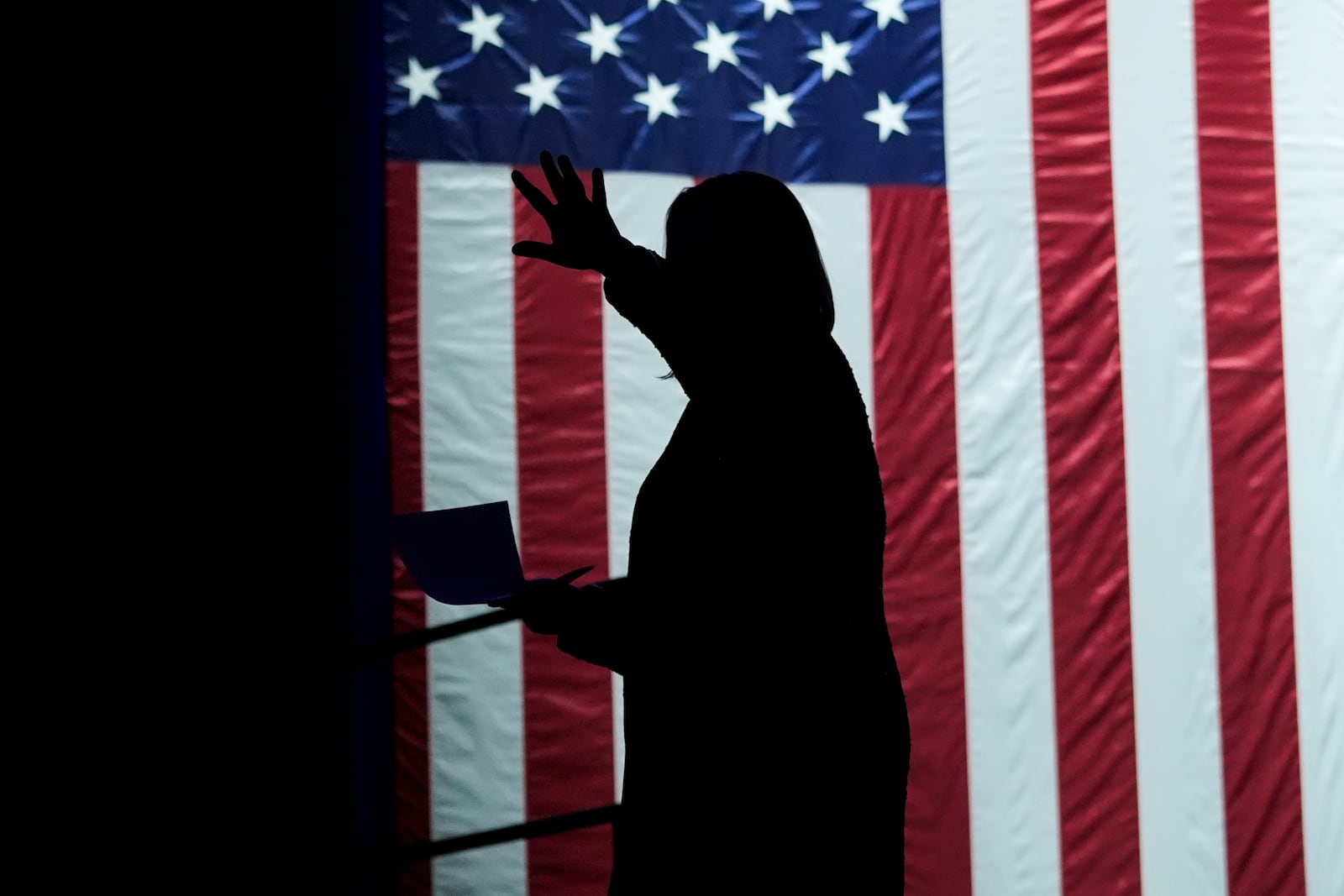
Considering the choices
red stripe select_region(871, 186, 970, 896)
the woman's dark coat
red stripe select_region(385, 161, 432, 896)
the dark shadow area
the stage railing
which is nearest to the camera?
the woman's dark coat

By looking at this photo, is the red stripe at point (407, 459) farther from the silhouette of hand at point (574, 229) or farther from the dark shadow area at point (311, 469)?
the silhouette of hand at point (574, 229)

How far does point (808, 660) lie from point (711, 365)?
21 centimetres

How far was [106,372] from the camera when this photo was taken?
1.11 meters

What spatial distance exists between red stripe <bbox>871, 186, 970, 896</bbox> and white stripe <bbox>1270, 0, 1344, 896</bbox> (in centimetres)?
55

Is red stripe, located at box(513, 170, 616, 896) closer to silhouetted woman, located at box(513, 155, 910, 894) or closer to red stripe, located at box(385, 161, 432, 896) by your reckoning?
red stripe, located at box(385, 161, 432, 896)

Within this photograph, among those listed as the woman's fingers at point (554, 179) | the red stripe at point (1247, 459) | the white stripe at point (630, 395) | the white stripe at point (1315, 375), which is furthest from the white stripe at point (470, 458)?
the white stripe at point (1315, 375)

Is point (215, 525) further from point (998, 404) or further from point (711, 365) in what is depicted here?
point (998, 404)

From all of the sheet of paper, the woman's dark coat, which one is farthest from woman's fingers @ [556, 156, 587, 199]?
the sheet of paper

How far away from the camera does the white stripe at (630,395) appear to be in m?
1.71

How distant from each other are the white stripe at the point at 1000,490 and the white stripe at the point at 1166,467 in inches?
5.7

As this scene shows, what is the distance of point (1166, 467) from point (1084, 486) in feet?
0.44

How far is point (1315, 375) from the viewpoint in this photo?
188 centimetres

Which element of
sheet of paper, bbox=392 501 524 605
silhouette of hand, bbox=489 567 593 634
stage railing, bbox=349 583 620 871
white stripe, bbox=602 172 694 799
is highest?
white stripe, bbox=602 172 694 799

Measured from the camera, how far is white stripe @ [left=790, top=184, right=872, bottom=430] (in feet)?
5.79
